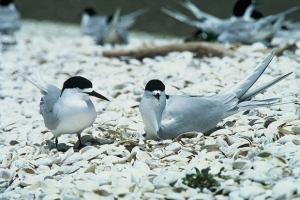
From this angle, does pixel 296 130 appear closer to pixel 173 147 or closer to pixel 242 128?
pixel 242 128

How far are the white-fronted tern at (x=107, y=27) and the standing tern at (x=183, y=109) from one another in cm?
363

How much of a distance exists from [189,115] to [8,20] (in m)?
4.88

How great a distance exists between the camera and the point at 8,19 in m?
7.20

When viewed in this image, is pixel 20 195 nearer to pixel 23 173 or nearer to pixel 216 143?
pixel 23 173

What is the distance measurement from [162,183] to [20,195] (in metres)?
0.65

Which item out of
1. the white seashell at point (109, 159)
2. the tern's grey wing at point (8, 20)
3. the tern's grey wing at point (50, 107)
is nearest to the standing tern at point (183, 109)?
the white seashell at point (109, 159)

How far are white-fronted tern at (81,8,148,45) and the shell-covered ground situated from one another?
1.88m

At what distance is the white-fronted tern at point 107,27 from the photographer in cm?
661

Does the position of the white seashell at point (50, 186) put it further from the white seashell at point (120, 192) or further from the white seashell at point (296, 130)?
the white seashell at point (296, 130)

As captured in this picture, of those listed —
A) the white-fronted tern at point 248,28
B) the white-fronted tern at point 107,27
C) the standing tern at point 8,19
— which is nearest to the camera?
the white-fronted tern at point 248,28

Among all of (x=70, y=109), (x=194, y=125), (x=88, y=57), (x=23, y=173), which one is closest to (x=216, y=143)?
(x=194, y=125)

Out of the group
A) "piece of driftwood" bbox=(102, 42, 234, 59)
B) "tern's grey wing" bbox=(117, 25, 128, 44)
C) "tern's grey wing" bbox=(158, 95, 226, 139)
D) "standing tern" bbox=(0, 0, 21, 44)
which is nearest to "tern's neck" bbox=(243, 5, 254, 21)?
"piece of driftwood" bbox=(102, 42, 234, 59)

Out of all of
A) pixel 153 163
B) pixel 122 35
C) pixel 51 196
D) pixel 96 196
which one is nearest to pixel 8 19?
pixel 122 35

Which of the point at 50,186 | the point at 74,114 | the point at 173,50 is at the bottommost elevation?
the point at 50,186
